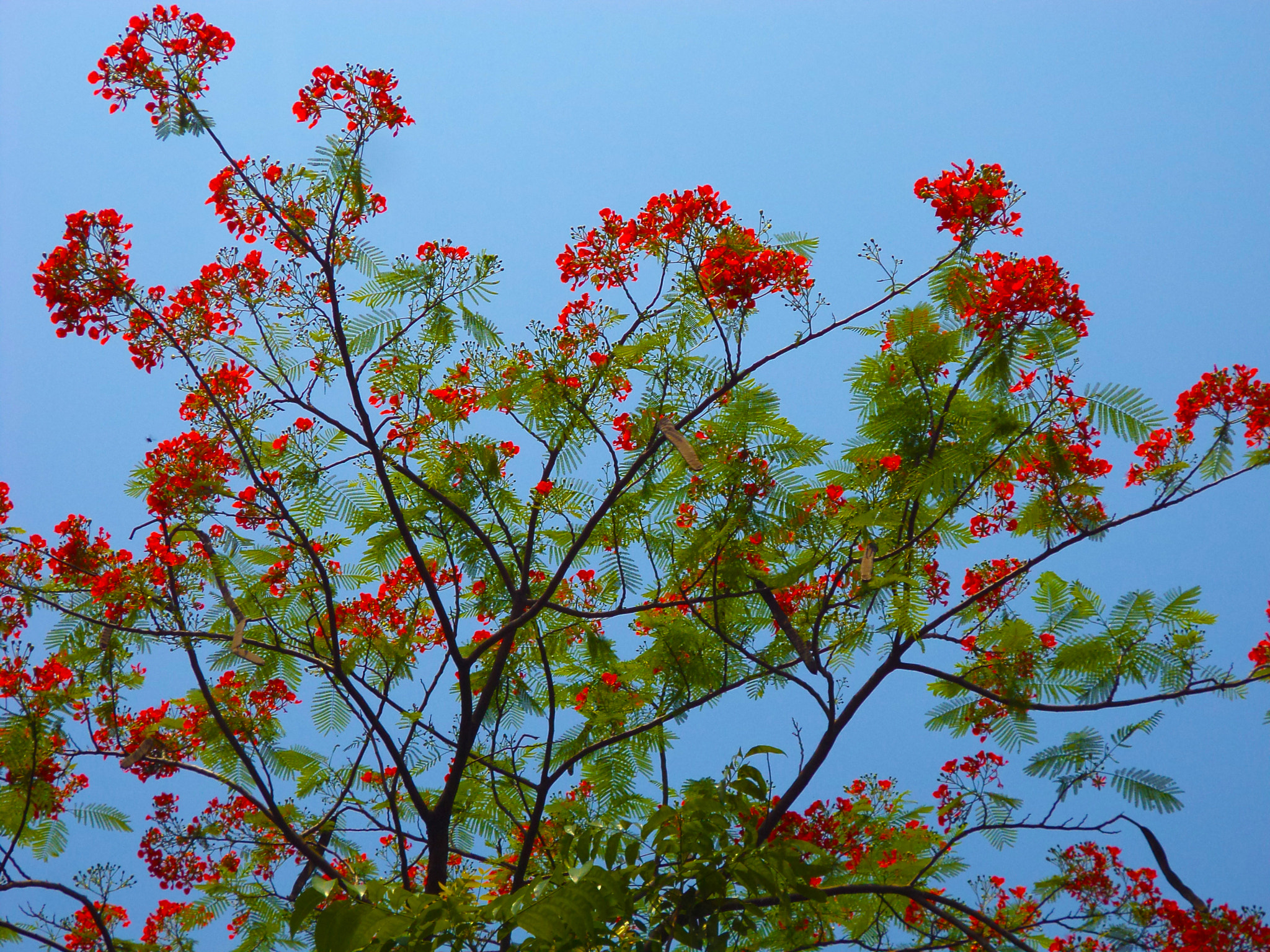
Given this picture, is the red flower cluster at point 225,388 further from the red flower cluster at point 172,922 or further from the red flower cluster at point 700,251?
the red flower cluster at point 172,922

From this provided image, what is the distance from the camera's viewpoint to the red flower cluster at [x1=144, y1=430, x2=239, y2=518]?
4516mm

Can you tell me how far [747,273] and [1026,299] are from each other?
117 cm

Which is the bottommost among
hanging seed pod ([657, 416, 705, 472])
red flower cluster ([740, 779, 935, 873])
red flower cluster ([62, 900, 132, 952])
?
red flower cluster ([62, 900, 132, 952])

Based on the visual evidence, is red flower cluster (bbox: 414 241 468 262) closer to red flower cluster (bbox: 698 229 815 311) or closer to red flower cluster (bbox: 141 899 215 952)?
red flower cluster (bbox: 698 229 815 311)

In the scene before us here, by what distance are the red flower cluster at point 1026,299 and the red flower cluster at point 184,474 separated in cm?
378

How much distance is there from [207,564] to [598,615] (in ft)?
7.50

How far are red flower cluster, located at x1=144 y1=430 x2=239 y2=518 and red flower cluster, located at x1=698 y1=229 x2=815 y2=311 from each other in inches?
106

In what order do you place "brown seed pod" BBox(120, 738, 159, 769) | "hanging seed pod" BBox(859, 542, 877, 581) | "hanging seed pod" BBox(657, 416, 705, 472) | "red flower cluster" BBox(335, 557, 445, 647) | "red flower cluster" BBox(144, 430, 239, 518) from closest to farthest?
"hanging seed pod" BBox(657, 416, 705, 472), "hanging seed pod" BBox(859, 542, 877, 581), "brown seed pod" BBox(120, 738, 159, 769), "red flower cluster" BBox(144, 430, 239, 518), "red flower cluster" BBox(335, 557, 445, 647)

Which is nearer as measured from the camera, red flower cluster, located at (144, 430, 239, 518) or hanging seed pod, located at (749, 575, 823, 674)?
hanging seed pod, located at (749, 575, 823, 674)

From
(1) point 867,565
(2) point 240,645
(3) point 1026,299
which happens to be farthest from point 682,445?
(2) point 240,645

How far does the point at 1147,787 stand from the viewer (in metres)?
4.01

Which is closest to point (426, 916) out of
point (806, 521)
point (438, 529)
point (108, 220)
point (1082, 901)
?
point (806, 521)

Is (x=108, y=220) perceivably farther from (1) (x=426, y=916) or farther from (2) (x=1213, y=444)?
(2) (x=1213, y=444)

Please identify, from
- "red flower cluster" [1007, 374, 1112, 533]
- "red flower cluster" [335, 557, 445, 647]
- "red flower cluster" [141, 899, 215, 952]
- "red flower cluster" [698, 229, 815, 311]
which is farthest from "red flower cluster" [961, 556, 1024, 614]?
"red flower cluster" [141, 899, 215, 952]
